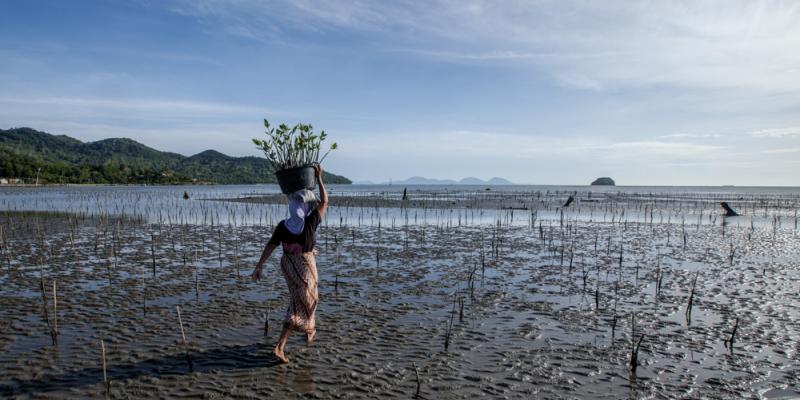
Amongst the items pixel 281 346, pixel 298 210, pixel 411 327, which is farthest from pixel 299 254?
pixel 411 327

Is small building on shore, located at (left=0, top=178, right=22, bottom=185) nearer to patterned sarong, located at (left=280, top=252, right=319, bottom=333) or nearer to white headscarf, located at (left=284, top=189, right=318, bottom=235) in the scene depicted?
patterned sarong, located at (left=280, top=252, right=319, bottom=333)

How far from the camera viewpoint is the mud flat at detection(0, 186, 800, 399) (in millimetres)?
6016

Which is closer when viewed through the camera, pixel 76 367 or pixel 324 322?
pixel 76 367

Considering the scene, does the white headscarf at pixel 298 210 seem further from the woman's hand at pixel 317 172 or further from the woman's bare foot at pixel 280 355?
the woman's bare foot at pixel 280 355

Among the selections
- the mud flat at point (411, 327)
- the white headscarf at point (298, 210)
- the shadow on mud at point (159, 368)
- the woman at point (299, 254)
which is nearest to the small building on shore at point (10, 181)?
the mud flat at point (411, 327)

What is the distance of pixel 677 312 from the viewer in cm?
942

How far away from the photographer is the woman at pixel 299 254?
6438 millimetres

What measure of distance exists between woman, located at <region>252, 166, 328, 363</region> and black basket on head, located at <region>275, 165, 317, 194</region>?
0.09 meters

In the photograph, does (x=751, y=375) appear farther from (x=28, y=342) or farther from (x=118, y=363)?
(x=28, y=342)

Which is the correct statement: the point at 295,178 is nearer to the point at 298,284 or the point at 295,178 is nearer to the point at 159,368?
the point at 298,284

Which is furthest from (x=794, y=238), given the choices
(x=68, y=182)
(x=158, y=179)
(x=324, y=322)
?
(x=158, y=179)

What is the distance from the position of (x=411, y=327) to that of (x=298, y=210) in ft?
10.8

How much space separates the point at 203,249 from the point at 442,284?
9.48 m

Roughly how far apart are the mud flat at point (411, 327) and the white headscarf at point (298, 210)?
1906 millimetres
